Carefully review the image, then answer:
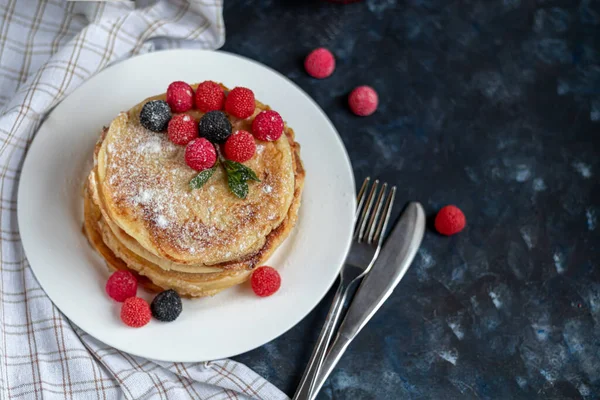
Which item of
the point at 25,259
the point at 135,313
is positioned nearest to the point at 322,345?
the point at 135,313

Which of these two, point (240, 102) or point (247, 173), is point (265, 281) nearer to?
point (247, 173)

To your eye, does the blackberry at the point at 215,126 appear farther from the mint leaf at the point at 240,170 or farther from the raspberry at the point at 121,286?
the raspberry at the point at 121,286

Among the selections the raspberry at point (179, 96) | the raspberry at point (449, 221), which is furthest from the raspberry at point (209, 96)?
the raspberry at point (449, 221)

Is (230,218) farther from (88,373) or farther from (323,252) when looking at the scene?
(88,373)

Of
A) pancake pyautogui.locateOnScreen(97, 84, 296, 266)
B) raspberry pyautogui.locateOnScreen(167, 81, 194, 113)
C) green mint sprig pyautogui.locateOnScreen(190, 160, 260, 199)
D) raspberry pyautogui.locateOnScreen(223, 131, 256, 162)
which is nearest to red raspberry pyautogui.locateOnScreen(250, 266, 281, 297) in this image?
pancake pyautogui.locateOnScreen(97, 84, 296, 266)

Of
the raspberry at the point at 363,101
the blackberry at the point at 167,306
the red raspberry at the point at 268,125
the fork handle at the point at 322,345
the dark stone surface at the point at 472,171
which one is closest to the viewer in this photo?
the red raspberry at the point at 268,125
